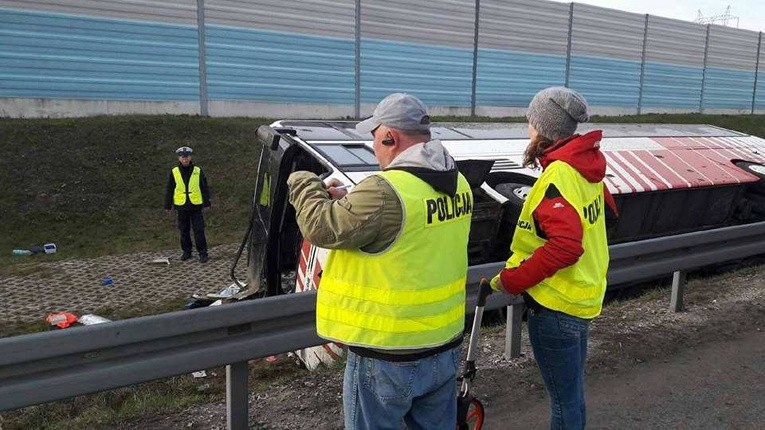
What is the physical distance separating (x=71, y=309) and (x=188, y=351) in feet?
15.5

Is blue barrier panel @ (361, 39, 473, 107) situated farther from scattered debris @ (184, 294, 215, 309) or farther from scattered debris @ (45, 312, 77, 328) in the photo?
scattered debris @ (45, 312, 77, 328)

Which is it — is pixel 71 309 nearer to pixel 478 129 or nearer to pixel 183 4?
pixel 478 129

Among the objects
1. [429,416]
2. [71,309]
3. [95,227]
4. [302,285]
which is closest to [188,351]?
[429,416]

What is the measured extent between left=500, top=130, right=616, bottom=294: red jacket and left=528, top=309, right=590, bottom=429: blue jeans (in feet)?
0.83

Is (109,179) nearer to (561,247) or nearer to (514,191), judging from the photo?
(514,191)

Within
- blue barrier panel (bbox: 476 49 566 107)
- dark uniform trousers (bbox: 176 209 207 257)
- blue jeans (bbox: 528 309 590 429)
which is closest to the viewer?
blue jeans (bbox: 528 309 590 429)

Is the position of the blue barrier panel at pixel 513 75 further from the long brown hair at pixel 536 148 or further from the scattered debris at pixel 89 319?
the long brown hair at pixel 536 148

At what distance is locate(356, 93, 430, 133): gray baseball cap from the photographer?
6.88 ft

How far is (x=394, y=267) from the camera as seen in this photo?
6.60 feet

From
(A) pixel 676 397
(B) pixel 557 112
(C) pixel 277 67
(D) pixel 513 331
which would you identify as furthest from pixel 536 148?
(C) pixel 277 67

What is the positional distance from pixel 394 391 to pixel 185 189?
324 inches

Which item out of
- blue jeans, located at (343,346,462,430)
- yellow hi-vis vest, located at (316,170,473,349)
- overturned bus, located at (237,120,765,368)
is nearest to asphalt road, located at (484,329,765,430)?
overturned bus, located at (237,120,765,368)

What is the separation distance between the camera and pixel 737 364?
4535 millimetres

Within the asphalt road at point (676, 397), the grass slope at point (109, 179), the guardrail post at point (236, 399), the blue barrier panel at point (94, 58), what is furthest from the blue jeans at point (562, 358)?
the blue barrier panel at point (94, 58)
